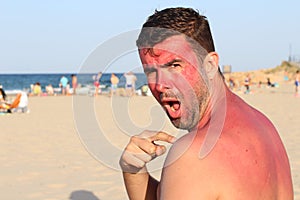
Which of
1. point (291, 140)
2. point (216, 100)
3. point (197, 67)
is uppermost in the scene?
point (197, 67)

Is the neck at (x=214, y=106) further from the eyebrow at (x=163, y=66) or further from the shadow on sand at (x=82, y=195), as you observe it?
the shadow on sand at (x=82, y=195)

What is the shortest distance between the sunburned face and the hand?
0.15 metres

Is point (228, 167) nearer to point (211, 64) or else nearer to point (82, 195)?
point (211, 64)

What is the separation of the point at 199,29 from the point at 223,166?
0.52m

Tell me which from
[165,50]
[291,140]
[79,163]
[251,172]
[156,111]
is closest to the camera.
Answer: [251,172]

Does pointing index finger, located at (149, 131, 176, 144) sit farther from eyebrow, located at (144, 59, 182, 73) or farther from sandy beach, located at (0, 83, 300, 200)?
eyebrow, located at (144, 59, 182, 73)

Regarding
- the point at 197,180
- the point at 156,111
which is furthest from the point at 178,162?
the point at 156,111

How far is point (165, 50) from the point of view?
1.80 metres

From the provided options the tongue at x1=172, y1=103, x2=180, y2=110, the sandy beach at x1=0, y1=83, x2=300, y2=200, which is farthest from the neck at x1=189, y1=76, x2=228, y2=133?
the sandy beach at x1=0, y1=83, x2=300, y2=200

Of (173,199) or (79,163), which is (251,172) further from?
(79,163)

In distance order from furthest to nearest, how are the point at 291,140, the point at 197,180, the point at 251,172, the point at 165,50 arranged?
1. the point at 291,140
2. the point at 165,50
3. the point at 251,172
4. the point at 197,180

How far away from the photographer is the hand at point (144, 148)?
196cm

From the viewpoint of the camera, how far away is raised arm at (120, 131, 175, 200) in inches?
77.8

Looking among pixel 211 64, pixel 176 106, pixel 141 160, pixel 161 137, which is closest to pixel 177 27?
pixel 211 64
